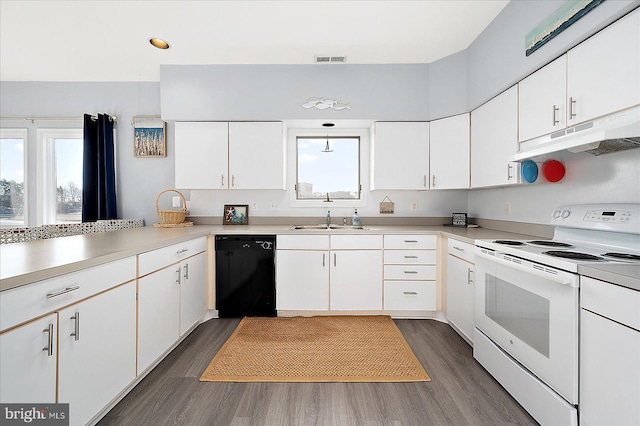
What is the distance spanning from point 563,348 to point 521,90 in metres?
1.71

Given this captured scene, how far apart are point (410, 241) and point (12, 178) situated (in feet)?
15.3

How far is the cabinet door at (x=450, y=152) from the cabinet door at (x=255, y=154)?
1589mm

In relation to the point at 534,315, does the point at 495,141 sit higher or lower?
higher

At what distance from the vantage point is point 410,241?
2.81m

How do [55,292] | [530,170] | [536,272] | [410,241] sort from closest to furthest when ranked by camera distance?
[55,292] < [536,272] < [530,170] < [410,241]

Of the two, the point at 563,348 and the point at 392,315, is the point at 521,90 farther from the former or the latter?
the point at 392,315

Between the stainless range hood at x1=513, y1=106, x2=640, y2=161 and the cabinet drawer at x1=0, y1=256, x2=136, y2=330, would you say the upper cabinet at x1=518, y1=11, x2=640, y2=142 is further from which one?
the cabinet drawer at x1=0, y1=256, x2=136, y2=330

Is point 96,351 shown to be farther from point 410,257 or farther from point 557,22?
point 557,22

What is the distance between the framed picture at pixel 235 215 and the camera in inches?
132

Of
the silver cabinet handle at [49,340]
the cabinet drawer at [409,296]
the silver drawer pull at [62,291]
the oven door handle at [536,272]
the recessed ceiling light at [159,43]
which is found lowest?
the cabinet drawer at [409,296]

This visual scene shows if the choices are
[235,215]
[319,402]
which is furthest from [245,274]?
[319,402]

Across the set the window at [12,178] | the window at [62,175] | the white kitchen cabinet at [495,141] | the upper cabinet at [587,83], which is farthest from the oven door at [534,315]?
the window at [12,178]

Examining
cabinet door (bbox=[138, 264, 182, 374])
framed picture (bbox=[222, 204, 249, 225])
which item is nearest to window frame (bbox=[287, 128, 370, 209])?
framed picture (bbox=[222, 204, 249, 225])

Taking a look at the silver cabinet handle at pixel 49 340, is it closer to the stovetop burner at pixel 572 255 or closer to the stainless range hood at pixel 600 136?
the stovetop burner at pixel 572 255
